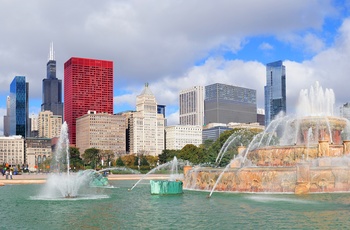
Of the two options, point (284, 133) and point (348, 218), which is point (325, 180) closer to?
point (348, 218)

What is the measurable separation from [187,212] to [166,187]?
1120cm

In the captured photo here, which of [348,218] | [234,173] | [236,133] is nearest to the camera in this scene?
[348,218]

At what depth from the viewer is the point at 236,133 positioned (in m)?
110

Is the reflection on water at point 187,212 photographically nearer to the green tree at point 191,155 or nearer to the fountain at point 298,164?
the fountain at point 298,164

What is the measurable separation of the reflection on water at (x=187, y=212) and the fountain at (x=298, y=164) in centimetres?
206

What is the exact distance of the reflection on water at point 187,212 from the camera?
21500 mm

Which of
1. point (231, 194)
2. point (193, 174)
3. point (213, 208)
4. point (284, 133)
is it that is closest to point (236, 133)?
point (284, 133)

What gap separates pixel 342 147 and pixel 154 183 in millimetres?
16052

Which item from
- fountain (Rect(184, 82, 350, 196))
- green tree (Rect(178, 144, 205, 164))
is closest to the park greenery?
green tree (Rect(178, 144, 205, 164))

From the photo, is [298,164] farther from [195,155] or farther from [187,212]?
[195,155]

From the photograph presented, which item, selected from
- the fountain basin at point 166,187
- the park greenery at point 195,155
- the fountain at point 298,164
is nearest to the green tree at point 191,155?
the park greenery at point 195,155

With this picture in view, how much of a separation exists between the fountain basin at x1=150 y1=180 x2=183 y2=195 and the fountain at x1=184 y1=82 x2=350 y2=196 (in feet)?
8.49

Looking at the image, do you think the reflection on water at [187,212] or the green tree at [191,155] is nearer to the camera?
the reflection on water at [187,212]

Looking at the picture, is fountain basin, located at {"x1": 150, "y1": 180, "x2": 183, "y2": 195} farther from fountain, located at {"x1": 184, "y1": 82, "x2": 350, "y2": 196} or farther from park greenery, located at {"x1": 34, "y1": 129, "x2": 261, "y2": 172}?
park greenery, located at {"x1": 34, "y1": 129, "x2": 261, "y2": 172}
